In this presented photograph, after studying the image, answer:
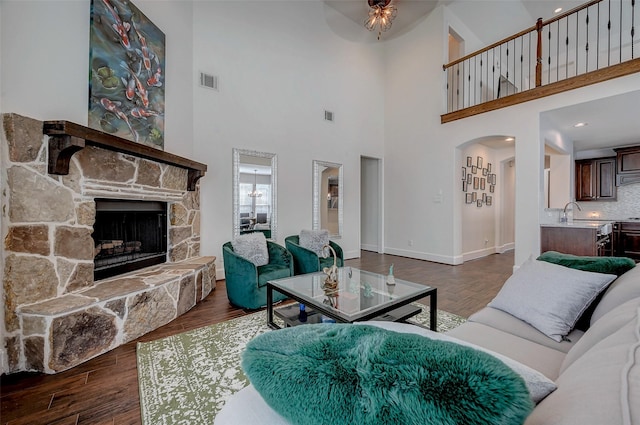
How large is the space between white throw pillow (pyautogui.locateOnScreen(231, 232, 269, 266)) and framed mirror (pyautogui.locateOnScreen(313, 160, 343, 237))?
2.05 metres

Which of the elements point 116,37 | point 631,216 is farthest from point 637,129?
point 116,37

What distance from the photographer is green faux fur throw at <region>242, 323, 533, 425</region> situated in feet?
1.42

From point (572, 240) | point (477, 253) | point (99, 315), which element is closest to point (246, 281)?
point (99, 315)

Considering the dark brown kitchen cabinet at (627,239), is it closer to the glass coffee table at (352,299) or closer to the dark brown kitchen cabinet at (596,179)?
the dark brown kitchen cabinet at (596,179)

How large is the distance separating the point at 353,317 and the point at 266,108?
13.5 feet

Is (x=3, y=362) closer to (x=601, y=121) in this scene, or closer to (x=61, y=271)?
(x=61, y=271)

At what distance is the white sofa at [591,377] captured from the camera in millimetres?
452

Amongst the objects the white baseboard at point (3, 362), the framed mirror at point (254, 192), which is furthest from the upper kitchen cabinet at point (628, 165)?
the white baseboard at point (3, 362)

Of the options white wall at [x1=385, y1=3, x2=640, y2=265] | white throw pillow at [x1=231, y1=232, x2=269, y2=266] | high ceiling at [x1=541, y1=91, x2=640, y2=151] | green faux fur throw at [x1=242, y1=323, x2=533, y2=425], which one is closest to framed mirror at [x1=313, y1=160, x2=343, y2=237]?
white wall at [x1=385, y1=3, x2=640, y2=265]

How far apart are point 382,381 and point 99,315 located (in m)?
2.53

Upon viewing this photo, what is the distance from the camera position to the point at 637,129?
4871 millimetres

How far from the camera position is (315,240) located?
4.28m

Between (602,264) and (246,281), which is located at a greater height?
(602,264)

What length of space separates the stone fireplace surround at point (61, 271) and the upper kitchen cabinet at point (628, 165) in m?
8.22
